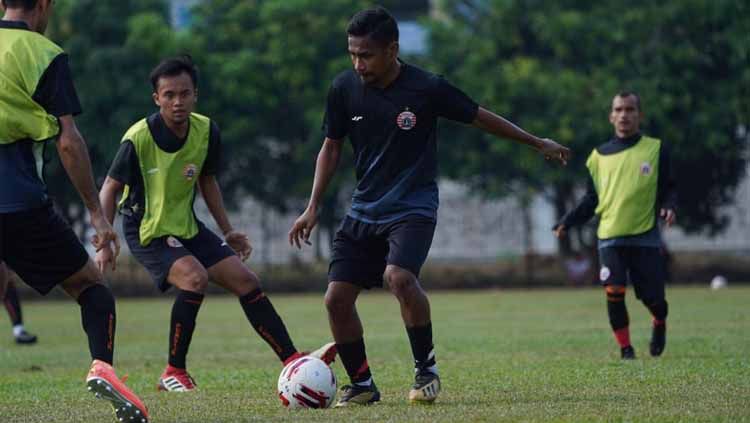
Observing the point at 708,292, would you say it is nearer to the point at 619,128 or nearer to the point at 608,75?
the point at 608,75

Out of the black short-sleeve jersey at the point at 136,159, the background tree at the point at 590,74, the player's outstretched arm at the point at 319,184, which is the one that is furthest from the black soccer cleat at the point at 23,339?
the background tree at the point at 590,74

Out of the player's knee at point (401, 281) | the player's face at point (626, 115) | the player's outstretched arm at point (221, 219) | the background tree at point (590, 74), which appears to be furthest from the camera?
the background tree at point (590, 74)

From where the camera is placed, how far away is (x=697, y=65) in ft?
95.6

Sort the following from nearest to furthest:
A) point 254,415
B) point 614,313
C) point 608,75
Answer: point 254,415 → point 614,313 → point 608,75

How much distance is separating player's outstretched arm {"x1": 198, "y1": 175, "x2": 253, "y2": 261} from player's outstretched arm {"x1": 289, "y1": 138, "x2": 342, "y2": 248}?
1563 millimetres

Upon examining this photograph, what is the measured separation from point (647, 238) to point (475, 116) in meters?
4.74

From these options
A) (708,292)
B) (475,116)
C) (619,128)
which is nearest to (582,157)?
(708,292)

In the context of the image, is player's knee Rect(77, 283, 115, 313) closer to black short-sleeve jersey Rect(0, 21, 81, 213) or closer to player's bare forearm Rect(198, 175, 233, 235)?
black short-sleeve jersey Rect(0, 21, 81, 213)

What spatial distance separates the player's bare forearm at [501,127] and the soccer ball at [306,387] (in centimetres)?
170

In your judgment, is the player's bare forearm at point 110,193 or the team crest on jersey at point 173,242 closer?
the player's bare forearm at point 110,193

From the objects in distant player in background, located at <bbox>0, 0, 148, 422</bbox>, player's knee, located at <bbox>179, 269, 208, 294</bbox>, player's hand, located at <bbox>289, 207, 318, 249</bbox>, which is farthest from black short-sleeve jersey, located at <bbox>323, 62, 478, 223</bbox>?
player's knee, located at <bbox>179, 269, 208, 294</bbox>

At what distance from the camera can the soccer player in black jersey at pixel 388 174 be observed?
7.88 metres

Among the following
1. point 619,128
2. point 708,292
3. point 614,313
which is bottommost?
point 708,292

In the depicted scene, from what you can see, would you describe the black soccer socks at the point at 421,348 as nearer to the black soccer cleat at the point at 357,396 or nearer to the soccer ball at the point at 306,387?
the black soccer cleat at the point at 357,396
